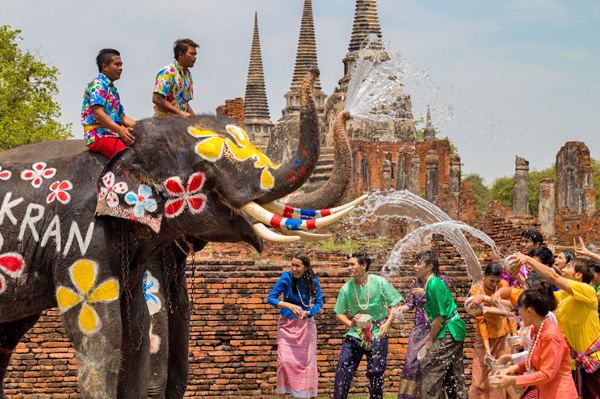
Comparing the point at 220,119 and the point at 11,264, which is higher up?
the point at 220,119

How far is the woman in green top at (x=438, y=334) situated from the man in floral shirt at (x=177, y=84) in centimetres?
323

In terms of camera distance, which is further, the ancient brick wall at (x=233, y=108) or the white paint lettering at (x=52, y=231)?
the ancient brick wall at (x=233, y=108)

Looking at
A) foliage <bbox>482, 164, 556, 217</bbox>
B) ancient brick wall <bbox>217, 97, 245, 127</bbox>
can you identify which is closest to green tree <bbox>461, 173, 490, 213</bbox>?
foliage <bbox>482, 164, 556, 217</bbox>

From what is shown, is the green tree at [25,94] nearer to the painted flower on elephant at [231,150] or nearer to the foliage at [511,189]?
the painted flower on elephant at [231,150]

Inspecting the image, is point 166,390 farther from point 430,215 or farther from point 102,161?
point 430,215

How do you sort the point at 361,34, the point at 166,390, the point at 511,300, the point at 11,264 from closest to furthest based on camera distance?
the point at 11,264
the point at 166,390
the point at 511,300
the point at 361,34

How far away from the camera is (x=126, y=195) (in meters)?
4.35

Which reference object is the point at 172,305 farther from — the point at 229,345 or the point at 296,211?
the point at 229,345

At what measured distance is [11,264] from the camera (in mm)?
4344

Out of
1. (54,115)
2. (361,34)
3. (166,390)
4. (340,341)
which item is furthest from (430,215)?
(361,34)

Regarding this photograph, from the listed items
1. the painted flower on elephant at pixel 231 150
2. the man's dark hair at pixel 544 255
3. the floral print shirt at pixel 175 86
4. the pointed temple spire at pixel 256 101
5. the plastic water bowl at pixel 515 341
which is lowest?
the plastic water bowl at pixel 515 341

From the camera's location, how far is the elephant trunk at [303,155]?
13.8 ft

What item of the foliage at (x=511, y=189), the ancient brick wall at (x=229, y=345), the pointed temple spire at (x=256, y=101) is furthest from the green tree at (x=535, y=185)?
the ancient brick wall at (x=229, y=345)

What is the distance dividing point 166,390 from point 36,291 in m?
1.76
